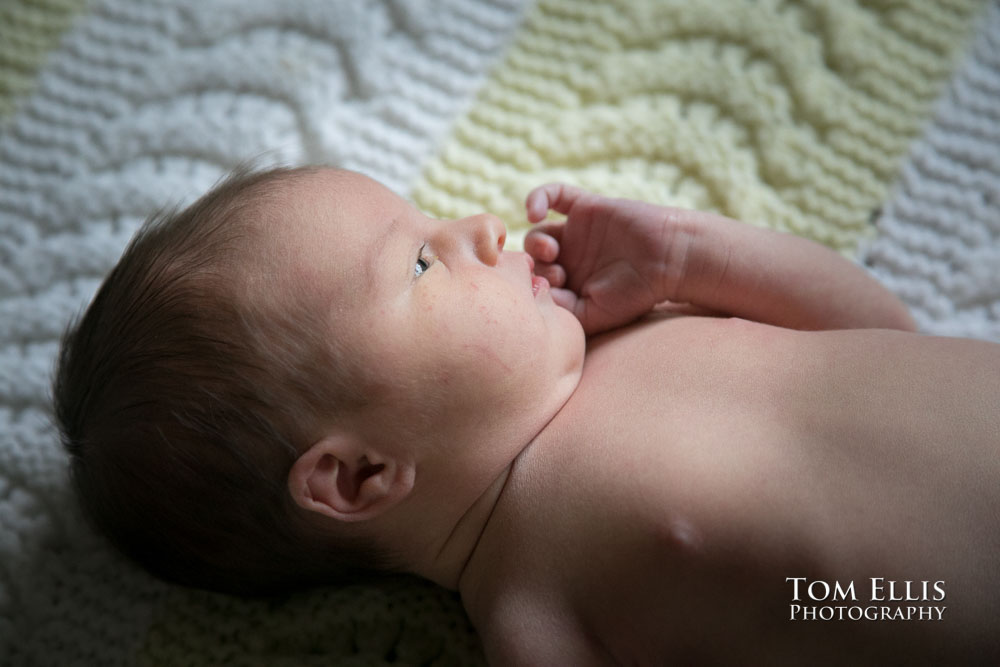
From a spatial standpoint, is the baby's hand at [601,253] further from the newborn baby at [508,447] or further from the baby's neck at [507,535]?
the baby's neck at [507,535]

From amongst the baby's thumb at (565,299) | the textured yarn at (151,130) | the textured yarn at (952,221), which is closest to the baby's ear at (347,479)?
the textured yarn at (151,130)

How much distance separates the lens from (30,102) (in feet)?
4.10

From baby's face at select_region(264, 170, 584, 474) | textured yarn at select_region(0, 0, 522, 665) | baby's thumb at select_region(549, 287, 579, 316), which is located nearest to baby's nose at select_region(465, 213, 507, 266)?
baby's face at select_region(264, 170, 584, 474)

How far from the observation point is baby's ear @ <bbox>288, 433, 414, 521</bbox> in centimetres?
86

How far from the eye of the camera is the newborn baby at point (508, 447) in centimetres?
84

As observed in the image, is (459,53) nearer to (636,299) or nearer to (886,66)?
(636,299)

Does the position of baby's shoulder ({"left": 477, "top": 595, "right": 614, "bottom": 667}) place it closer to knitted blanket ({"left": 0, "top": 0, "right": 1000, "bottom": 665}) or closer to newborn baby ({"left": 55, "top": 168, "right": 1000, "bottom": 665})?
newborn baby ({"left": 55, "top": 168, "right": 1000, "bottom": 665})

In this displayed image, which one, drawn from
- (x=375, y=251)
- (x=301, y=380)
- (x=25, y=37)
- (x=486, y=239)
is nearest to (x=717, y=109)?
(x=486, y=239)

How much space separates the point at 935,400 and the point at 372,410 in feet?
1.82

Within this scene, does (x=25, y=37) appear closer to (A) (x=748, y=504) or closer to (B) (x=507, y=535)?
(B) (x=507, y=535)

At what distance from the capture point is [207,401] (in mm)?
862

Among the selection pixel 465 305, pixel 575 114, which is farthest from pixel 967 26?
pixel 465 305

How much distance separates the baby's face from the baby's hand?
15 cm

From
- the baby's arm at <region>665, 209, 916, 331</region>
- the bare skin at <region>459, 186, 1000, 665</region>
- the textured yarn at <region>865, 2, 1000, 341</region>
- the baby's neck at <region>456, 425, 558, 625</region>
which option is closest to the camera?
the bare skin at <region>459, 186, 1000, 665</region>
